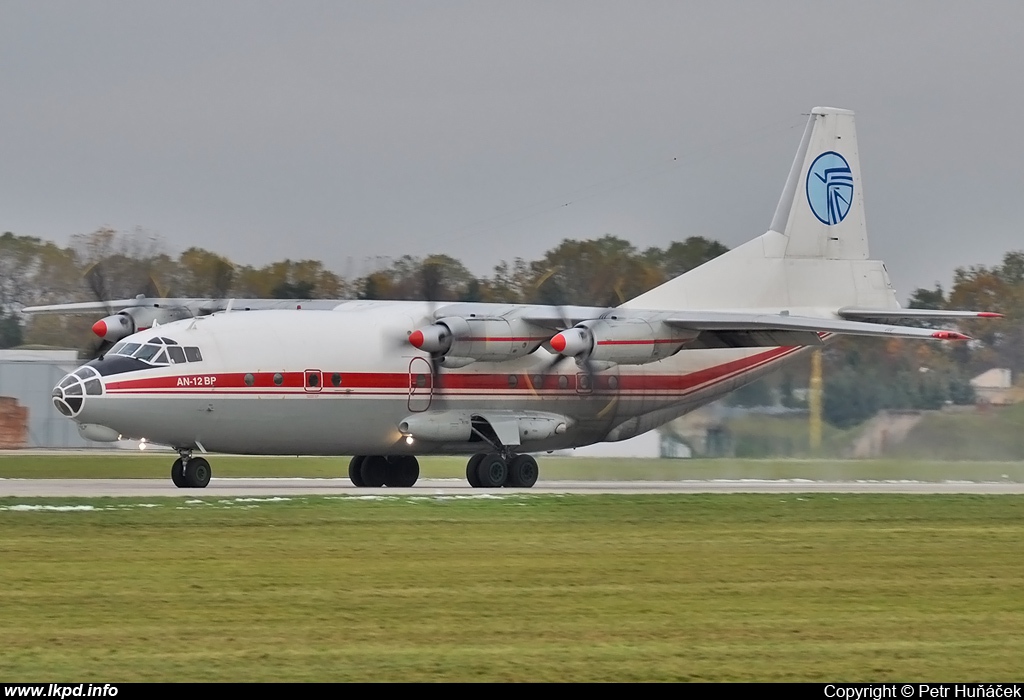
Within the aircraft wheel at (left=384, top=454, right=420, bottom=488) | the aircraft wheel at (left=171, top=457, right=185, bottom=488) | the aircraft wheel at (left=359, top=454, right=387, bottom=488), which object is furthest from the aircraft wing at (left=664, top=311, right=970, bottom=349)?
the aircraft wheel at (left=171, top=457, right=185, bottom=488)

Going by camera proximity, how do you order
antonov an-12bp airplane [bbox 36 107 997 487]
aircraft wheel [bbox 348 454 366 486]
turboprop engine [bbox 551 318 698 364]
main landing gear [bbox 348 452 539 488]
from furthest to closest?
aircraft wheel [bbox 348 454 366 486] → main landing gear [bbox 348 452 539 488] → turboprop engine [bbox 551 318 698 364] → antonov an-12bp airplane [bbox 36 107 997 487]

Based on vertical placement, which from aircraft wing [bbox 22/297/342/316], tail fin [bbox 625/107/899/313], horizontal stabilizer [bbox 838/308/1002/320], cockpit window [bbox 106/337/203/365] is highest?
tail fin [bbox 625/107/899/313]

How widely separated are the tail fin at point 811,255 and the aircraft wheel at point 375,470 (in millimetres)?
7014

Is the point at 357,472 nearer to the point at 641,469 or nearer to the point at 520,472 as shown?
the point at 520,472

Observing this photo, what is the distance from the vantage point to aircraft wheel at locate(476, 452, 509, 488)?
100 feet

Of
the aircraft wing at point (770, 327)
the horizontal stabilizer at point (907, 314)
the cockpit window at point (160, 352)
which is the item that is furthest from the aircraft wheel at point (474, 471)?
the horizontal stabilizer at point (907, 314)

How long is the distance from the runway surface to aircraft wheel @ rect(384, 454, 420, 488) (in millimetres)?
341

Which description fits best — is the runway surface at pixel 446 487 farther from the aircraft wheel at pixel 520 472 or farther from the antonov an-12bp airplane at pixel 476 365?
the antonov an-12bp airplane at pixel 476 365

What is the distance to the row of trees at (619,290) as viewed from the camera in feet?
106

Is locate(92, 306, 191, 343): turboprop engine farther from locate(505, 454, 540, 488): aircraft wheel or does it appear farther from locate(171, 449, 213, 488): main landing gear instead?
locate(505, 454, 540, 488): aircraft wheel

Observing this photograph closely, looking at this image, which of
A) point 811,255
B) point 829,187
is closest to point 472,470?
point 811,255

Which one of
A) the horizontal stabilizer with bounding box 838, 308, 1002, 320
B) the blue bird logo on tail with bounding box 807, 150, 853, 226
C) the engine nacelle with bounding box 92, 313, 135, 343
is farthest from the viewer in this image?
the blue bird logo on tail with bounding box 807, 150, 853, 226

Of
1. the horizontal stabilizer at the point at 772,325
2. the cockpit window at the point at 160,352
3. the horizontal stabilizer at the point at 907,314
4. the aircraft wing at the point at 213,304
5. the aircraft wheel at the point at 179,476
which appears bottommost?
the aircraft wheel at the point at 179,476

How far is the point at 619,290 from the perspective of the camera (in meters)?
33.2
